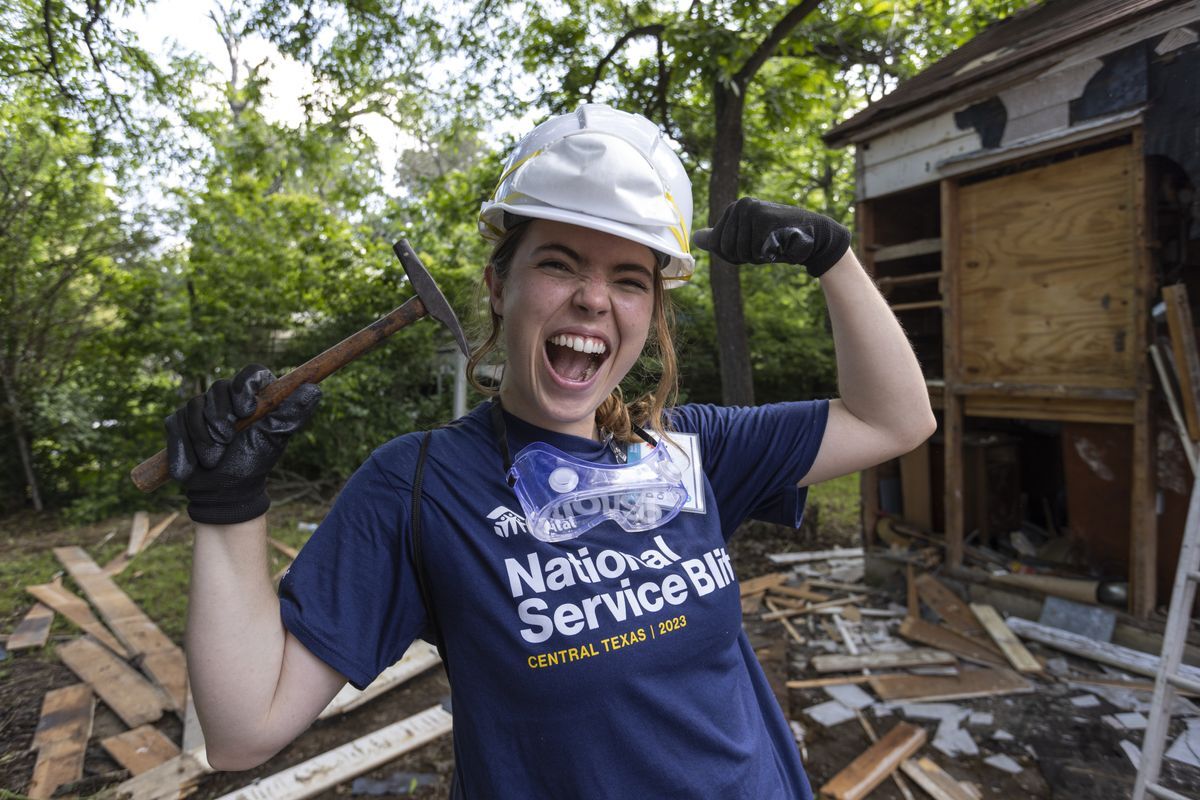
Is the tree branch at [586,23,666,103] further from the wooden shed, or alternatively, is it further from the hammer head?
the hammer head

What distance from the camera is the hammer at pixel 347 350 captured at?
1340 millimetres

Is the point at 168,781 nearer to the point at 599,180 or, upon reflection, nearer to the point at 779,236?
the point at 599,180

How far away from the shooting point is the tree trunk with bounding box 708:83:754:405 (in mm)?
6840

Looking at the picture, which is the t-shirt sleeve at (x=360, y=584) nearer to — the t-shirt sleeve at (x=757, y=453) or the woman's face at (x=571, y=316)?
the woman's face at (x=571, y=316)

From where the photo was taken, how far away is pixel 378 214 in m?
13.9

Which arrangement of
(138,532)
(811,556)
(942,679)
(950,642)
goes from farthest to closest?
(138,532)
(811,556)
(950,642)
(942,679)

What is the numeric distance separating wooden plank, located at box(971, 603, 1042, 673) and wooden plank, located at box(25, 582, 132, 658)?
21.9 ft

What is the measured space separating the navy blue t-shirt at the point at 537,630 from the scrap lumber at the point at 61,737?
12.3 feet

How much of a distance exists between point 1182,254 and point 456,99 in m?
8.28

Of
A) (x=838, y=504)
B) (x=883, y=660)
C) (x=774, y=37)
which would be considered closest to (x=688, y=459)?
(x=883, y=660)

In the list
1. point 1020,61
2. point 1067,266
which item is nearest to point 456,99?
point 1020,61

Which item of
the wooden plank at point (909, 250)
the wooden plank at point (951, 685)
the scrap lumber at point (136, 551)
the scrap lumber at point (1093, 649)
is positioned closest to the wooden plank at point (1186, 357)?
the scrap lumber at point (1093, 649)

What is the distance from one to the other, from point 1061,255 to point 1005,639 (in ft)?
9.60

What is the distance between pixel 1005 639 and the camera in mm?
5168
